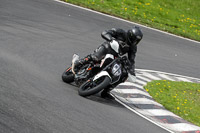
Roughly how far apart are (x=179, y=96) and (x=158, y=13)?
34.7 feet

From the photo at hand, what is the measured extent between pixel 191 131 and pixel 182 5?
55.0 ft

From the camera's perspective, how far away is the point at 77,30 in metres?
13.9

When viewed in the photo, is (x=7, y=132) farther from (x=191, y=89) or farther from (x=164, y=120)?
(x=191, y=89)

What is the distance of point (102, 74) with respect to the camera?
7371 mm

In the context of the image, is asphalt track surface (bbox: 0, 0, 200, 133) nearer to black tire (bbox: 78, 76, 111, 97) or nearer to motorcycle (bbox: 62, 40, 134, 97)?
black tire (bbox: 78, 76, 111, 97)

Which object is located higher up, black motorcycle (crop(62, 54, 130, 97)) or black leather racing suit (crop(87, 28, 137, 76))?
black leather racing suit (crop(87, 28, 137, 76))

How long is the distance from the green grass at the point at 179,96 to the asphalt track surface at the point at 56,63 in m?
1.50

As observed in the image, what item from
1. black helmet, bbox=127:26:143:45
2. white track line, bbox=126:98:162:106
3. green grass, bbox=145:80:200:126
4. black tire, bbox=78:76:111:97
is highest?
black helmet, bbox=127:26:143:45

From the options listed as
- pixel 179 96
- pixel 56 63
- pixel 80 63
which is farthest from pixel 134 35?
pixel 179 96

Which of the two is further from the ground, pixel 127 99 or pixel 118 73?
pixel 118 73

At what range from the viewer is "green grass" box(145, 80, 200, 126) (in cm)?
874

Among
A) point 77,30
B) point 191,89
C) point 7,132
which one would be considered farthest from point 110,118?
point 77,30

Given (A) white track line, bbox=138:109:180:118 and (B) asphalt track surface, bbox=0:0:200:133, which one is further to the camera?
(A) white track line, bbox=138:109:180:118

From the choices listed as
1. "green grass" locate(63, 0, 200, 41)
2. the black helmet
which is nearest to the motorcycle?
the black helmet
